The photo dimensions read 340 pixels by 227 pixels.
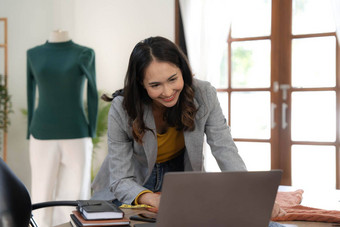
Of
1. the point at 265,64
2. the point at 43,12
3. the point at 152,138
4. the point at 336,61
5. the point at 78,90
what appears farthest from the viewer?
the point at 43,12

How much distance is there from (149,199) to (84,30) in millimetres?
3628

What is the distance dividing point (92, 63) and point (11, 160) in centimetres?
218

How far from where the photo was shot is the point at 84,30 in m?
5.12

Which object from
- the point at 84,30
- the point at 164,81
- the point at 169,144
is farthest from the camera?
the point at 84,30

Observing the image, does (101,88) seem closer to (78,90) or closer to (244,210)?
(78,90)

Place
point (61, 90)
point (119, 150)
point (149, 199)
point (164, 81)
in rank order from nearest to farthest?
point (149, 199), point (164, 81), point (119, 150), point (61, 90)

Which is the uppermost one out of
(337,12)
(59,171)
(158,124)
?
(337,12)

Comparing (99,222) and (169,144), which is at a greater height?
(169,144)

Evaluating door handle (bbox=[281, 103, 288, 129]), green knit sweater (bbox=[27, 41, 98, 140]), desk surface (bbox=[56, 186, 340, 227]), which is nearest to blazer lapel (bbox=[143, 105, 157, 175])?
desk surface (bbox=[56, 186, 340, 227])

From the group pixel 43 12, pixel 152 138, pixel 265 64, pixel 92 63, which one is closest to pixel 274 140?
pixel 265 64

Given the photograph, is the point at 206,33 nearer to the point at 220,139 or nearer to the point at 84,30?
the point at 84,30

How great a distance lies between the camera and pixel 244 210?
4.15 ft

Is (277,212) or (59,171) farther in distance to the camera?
(59,171)

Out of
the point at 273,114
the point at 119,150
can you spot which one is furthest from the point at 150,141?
Answer: the point at 273,114
